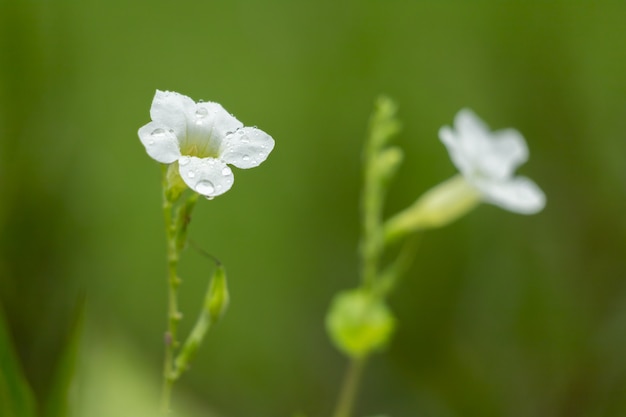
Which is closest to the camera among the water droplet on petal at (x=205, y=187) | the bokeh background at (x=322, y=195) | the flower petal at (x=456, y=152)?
the water droplet on petal at (x=205, y=187)

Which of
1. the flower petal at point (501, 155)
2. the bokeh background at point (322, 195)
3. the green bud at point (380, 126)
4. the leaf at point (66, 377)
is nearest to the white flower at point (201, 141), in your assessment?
the leaf at point (66, 377)

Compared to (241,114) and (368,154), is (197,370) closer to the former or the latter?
(241,114)

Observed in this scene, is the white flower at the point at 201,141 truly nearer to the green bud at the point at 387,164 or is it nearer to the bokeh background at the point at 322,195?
the green bud at the point at 387,164

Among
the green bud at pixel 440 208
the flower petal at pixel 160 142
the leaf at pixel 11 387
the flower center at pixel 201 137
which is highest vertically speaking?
the green bud at pixel 440 208

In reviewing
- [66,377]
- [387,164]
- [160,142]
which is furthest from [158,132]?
[387,164]

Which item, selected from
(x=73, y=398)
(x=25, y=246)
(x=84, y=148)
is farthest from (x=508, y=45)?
(x=73, y=398)

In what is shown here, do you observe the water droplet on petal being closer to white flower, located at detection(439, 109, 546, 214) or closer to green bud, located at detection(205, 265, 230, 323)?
green bud, located at detection(205, 265, 230, 323)

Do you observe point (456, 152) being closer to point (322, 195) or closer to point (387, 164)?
point (387, 164)
